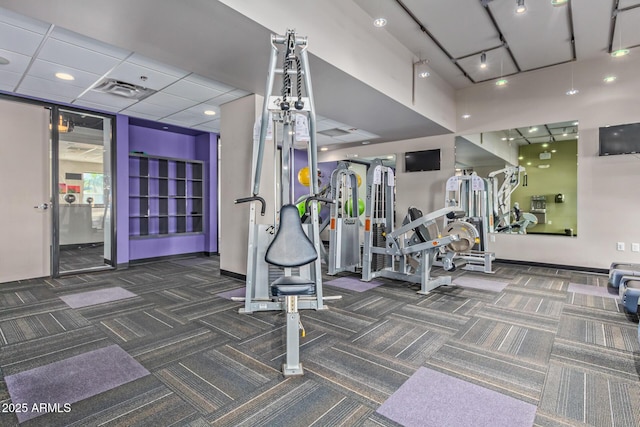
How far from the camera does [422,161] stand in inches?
277

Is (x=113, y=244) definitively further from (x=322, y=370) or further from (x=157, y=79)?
(x=322, y=370)

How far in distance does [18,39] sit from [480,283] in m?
6.23

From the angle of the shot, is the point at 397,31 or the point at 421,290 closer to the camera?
the point at 421,290

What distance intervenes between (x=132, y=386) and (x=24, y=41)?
356 centimetres

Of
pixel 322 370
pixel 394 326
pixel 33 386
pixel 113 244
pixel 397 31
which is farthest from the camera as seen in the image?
pixel 113 244

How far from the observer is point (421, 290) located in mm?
4105

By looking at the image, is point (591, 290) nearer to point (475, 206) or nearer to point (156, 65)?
point (475, 206)

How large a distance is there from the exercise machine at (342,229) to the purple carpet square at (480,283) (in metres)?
1.62

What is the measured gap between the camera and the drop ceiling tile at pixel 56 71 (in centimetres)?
365

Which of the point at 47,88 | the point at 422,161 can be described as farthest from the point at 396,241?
the point at 47,88

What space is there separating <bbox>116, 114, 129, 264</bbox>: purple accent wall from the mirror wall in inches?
254

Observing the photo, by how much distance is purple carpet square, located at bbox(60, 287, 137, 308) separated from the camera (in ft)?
11.8

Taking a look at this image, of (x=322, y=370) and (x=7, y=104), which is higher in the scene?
(x=7, y=104)

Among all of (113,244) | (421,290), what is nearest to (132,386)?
(421,290)
